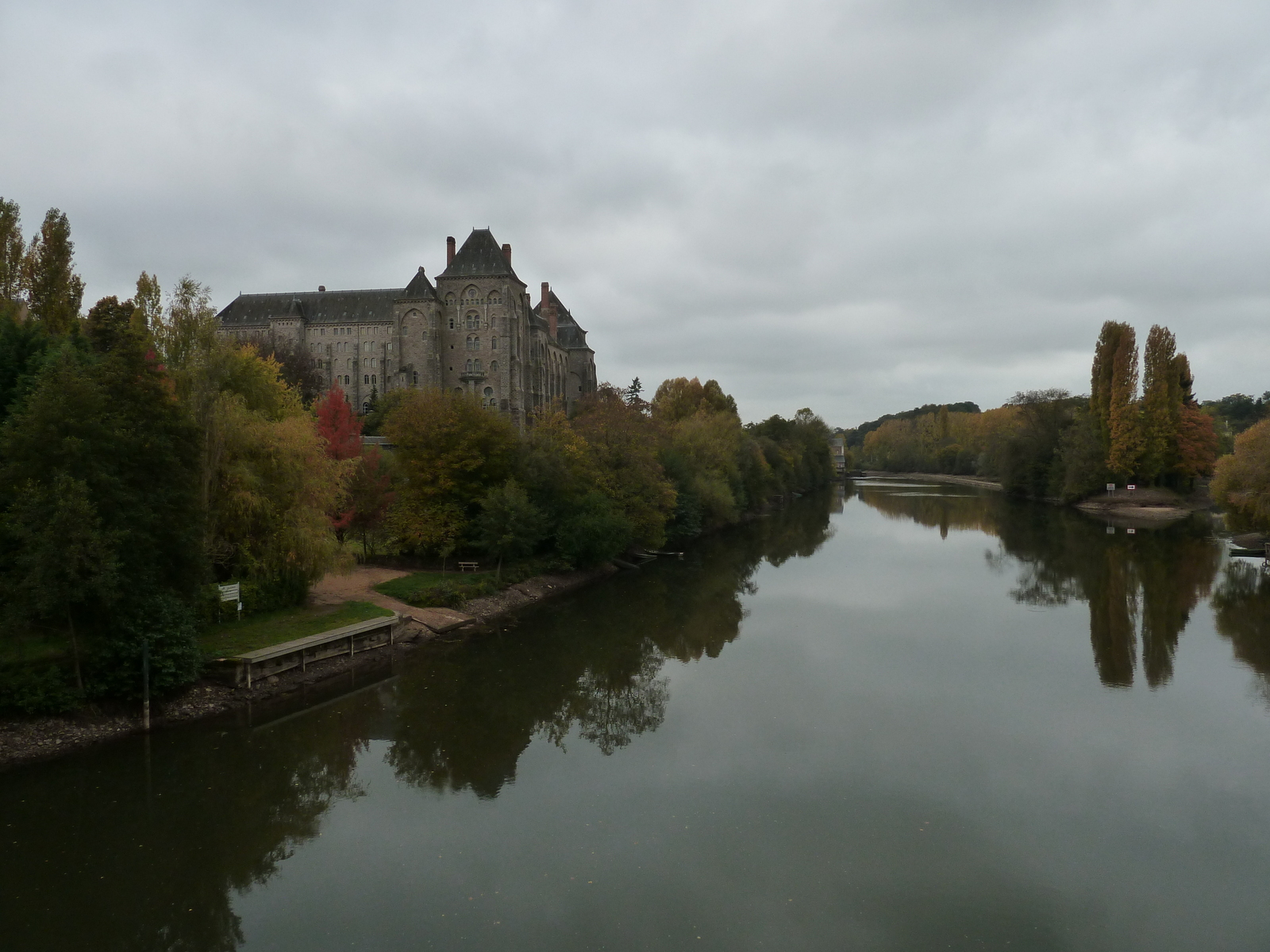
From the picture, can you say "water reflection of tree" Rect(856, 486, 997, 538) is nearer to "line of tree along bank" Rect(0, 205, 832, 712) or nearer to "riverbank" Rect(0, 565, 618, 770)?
"line of tree along bank" Rect(0, 205, 832, 712)

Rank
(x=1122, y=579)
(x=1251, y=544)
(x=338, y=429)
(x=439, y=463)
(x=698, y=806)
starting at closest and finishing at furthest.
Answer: (x=698, y=806) < (x=338, y=429) < (x=439, y=463) < (x=1122, y=579) < (x=1251, y=544)

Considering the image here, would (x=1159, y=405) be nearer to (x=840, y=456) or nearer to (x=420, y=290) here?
(x=420, y=290)

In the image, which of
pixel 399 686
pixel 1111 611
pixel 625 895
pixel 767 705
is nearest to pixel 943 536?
pixel 1111 611

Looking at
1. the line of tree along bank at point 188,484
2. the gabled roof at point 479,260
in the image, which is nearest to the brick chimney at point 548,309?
the gabled roof at point 479,260

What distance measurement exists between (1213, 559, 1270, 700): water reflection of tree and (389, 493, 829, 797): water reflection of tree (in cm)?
1333

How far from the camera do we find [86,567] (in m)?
13.0

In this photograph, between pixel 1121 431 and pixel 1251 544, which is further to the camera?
pixel 1121 431

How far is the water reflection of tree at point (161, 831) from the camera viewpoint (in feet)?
29.7

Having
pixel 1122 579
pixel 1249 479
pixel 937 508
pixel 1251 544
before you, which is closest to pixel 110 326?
pixel 1122 579

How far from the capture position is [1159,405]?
58.9 metres

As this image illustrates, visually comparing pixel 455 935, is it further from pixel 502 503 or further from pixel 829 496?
pixel 829 496

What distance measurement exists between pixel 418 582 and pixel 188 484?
11291mm

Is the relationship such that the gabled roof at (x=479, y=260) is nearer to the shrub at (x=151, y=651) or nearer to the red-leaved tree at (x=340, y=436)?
the red-leaved tree at (x=340, y=436)

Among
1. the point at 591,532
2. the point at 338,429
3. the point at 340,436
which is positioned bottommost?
the point at 591,532
